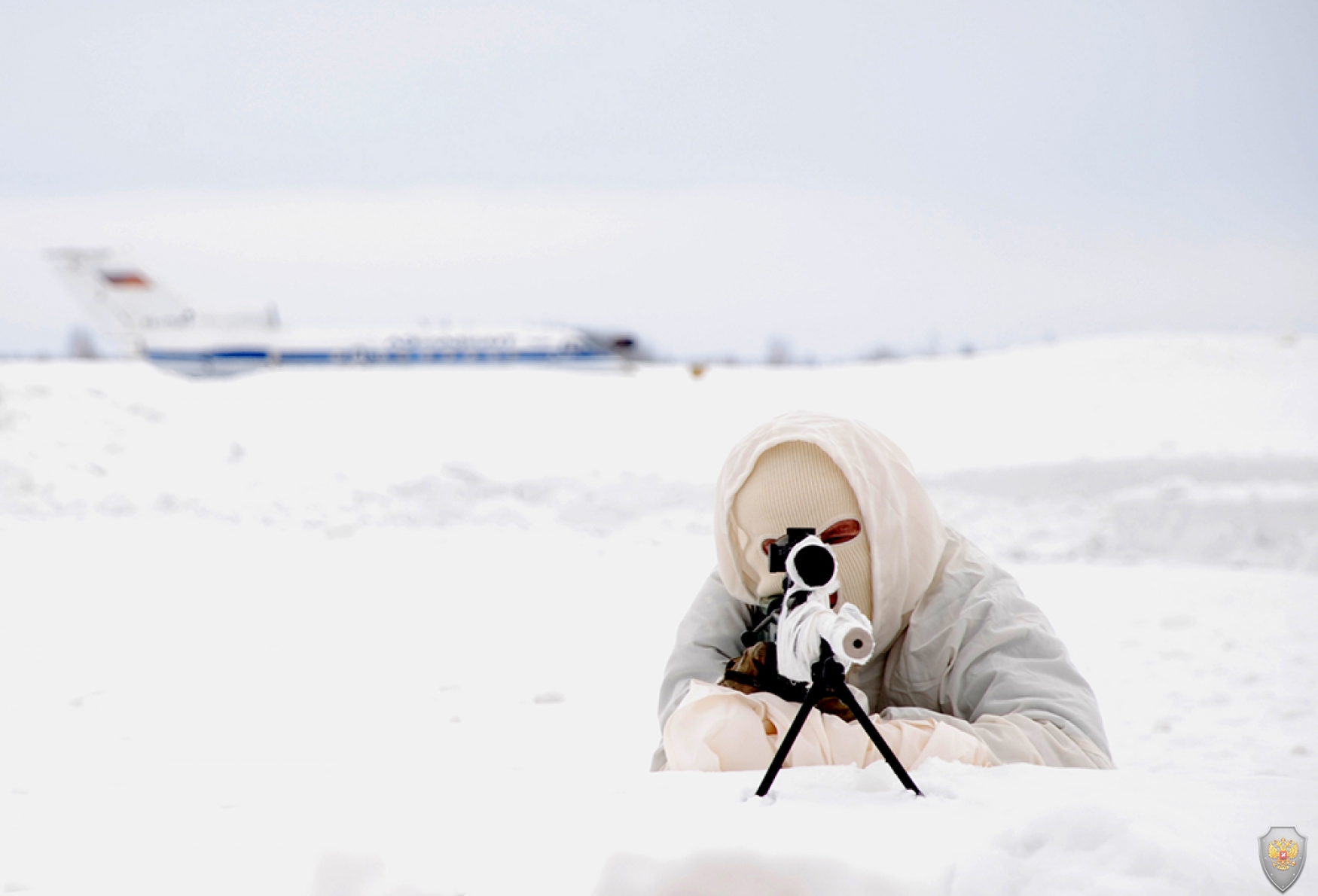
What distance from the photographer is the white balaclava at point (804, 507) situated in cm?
182

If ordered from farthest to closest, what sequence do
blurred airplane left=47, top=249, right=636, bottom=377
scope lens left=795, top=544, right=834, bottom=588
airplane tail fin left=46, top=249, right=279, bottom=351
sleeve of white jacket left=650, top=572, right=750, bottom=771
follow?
airplane tail fin left=46, top=249, right=279, bottom=351 → blurred airplane left=47, top=249, right=636, bottom=377 → sleeve of white jacket left=650, top=572, right=750, bottom=771 → scope lens left=795, top=544, right=834, bottom=588

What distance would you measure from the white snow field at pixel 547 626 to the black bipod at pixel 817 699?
37mm

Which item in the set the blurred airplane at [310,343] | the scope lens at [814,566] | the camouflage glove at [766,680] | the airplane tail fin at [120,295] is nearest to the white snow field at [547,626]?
the camouflage glove at [766,680]

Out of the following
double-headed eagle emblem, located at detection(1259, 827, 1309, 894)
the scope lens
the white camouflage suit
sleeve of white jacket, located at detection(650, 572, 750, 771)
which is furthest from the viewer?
sleeve of white jacket, located at detection(650, 572, 750, 771)

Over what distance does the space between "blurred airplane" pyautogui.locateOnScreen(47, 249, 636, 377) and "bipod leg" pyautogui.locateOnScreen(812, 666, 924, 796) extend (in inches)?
868

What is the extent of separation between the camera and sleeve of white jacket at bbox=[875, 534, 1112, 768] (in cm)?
181

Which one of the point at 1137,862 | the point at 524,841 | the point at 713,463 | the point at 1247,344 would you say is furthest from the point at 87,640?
the point at 1247,344

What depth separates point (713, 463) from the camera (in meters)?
12.3

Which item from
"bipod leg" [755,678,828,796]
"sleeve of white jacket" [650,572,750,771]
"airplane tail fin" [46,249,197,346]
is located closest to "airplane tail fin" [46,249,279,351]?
"airplane tail fin" [46,249,197,346]

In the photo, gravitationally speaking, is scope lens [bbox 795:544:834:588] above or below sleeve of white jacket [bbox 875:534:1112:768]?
above

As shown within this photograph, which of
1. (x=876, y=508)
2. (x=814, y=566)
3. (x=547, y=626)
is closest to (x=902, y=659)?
(x=876, y=508)

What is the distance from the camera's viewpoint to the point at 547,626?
6.07 m

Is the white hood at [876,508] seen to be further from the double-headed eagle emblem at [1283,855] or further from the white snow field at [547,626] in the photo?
the double-headed eagle emblem at [1283,855]

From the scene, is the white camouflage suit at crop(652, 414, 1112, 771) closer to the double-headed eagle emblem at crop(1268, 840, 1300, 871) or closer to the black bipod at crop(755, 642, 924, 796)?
the black bipod at crop(755, 642, 924, 796)
